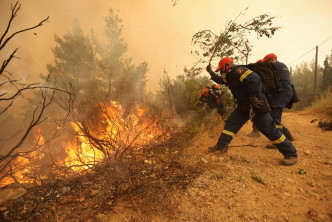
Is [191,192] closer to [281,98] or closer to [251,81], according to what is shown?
[251,81]

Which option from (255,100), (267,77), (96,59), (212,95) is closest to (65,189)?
(255,100)

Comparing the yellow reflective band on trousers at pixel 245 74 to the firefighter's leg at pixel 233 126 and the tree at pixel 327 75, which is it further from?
the tree at pixel 327 75

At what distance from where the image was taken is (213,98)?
623 centimetres

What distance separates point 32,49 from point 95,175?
17659 mm

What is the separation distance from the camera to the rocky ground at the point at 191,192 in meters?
1.78

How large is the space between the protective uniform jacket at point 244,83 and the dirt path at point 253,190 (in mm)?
1161

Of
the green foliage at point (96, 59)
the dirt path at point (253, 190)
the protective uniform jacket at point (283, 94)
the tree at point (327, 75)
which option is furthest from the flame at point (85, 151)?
the tree at point (327, 75)

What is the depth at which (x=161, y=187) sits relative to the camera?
2.20m

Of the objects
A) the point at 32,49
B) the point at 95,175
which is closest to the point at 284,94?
the point at 95,175

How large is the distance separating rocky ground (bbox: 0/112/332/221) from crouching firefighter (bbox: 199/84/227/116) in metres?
3.36

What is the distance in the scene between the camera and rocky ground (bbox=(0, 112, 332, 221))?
1777 mm

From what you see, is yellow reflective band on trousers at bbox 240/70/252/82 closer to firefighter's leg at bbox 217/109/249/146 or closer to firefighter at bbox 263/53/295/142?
firefighter's leg at bbox 217/109/249/146

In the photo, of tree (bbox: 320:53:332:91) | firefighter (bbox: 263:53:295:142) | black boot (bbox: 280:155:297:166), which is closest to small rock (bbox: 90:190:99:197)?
black boot (bbox: 280:155:297:166)

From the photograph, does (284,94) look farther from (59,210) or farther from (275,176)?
(59,210)
